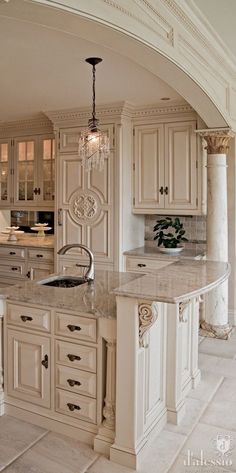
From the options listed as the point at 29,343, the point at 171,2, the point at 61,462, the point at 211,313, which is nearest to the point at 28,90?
the point at 171,2

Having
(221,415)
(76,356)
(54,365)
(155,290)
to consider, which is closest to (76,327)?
(76,356)

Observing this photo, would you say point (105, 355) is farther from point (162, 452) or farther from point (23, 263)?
point (23, 263)

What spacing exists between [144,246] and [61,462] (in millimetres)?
3282

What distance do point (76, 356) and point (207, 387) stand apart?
49.5 inches

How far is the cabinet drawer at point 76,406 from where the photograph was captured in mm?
2486

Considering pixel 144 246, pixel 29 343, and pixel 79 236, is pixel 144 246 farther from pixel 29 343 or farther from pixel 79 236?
pixel 29 343

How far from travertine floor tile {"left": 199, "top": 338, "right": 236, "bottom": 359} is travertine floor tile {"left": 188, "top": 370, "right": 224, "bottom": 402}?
0.49 metres

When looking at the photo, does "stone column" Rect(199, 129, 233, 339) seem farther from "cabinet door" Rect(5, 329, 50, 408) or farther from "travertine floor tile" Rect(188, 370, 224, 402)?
"cabinet door" Rect(5, 329, 50, 408)

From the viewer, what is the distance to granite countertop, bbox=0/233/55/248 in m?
5.33

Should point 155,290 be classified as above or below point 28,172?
below

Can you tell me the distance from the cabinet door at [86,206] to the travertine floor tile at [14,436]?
2.39 metres

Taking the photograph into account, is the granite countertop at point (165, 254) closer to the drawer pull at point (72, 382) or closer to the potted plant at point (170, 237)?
the potted plant at point (170, 237)

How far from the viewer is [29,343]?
2.69m

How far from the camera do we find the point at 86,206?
493 cm
